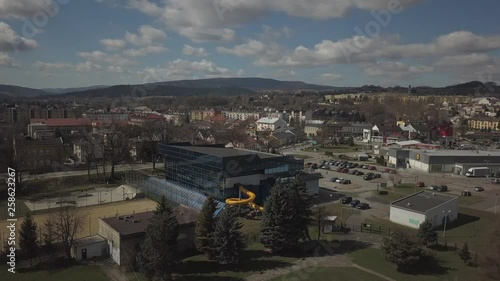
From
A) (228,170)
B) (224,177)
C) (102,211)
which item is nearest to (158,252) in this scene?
(224,177)

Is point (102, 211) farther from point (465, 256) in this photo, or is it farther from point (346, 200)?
point (465, 256)

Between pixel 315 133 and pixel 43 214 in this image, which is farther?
pixel 315 133

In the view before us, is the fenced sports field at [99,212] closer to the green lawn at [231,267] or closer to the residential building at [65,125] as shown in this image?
the green lawn at [231,267]

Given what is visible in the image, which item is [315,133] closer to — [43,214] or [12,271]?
[43,214]

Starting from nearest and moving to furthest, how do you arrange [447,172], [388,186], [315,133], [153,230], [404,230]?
[153,230]
[404,230]
[388,186]
[447,172]
[315,133]

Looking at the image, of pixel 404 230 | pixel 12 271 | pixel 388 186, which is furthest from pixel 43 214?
pixel 388 186

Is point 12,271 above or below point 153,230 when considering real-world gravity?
below

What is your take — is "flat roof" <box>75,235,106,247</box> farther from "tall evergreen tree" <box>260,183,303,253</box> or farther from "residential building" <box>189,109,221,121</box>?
"residential building" <box>189,109,221,121</box>

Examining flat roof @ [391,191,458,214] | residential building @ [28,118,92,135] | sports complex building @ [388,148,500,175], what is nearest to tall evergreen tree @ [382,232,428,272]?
flat roof @ [391,191,458,214]
